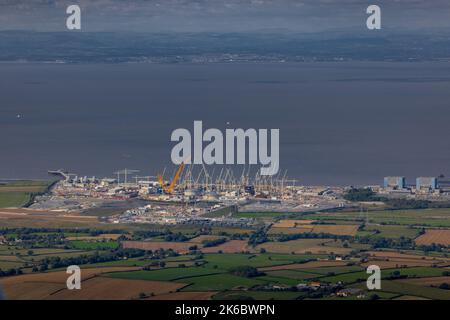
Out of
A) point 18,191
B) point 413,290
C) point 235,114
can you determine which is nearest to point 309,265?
point 413,290

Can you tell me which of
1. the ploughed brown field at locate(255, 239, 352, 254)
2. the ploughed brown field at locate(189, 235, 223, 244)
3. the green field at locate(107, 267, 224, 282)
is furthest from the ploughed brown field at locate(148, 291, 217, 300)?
the ploughed brown field at locate(189, 235, 223, 244)

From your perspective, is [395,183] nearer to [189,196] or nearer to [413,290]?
[189,196]

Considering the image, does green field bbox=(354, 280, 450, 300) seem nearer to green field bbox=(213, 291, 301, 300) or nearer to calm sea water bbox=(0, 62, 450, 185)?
green field bbox=(213, 291, 301, 300)

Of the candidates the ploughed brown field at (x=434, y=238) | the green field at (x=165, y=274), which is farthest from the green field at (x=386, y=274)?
the ploughed brown field at (x=434, y=238)

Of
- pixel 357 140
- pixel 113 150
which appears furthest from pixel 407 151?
pixel 113 150
